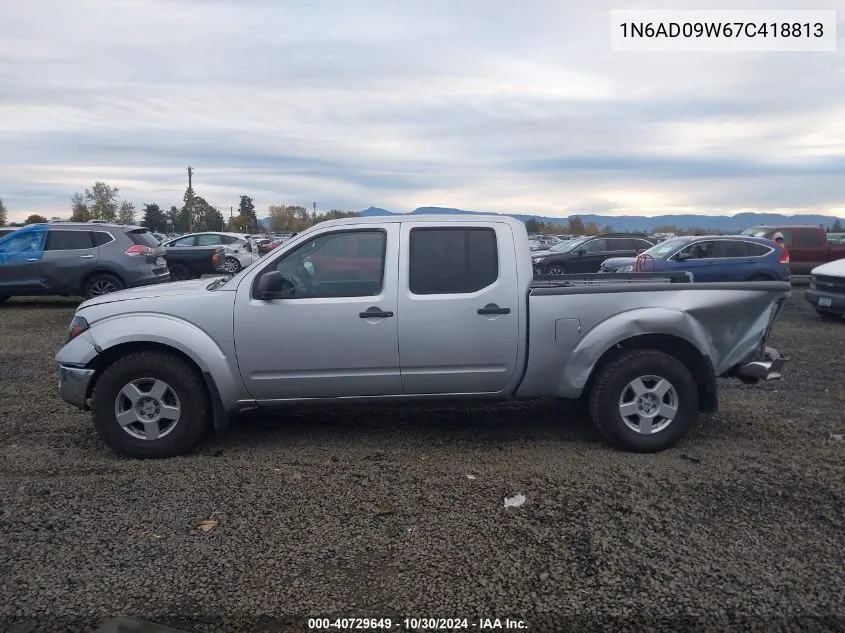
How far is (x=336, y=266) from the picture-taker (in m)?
5.25

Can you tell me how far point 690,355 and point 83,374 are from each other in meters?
4.51

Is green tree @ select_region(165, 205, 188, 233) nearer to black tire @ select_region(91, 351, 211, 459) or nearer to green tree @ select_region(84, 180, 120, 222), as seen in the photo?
green tree @ select_region(84, 180, 120, 222)

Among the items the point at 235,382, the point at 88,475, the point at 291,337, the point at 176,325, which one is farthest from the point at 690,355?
the point at 88,475

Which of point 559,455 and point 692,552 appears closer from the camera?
point 692,552

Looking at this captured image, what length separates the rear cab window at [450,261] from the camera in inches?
206

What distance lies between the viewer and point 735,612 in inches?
123

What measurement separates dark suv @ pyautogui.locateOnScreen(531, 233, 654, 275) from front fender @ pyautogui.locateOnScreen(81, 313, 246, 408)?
55.3 feet

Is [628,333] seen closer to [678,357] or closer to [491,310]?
[678,357]

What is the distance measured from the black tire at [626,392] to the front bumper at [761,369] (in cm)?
51

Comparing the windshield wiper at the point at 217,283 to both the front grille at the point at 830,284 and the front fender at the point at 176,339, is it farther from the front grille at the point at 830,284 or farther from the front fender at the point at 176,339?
the front grille at the point at 830,284

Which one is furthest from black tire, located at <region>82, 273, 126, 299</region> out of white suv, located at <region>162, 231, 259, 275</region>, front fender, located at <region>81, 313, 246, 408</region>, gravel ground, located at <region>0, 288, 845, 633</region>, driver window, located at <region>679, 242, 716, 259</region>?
driver window, located at <region>679, 242, 716, 259</region>

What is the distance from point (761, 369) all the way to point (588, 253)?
56.1ft

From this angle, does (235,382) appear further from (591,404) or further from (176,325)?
(591,404)

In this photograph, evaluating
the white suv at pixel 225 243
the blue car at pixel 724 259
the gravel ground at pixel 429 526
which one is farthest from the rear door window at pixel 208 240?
the gravel ground at pixel 429 526
